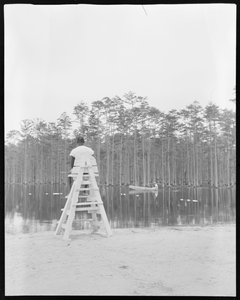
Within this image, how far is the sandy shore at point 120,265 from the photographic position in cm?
221

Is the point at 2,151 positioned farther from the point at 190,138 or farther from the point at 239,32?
the point at 190,138

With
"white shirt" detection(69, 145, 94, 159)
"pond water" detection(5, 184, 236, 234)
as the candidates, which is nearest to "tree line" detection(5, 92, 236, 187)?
"pond water" detection(5, 184, 236, 234)

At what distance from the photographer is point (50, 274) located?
7.76 ft

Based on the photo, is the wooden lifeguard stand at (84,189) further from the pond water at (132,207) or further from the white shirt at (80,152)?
the pond water at (132,207)

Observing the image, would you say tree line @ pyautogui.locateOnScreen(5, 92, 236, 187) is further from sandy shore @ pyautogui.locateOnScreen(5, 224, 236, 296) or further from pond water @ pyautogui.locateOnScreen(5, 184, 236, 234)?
sandy shore @ pyautogui.locateOnScreen(5, 224, 236, 296)

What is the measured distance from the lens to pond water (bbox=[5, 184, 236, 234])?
3.99m

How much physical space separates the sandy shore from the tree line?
1411mm

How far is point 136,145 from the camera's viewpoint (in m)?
6.24

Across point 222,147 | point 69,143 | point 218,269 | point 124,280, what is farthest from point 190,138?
point 124,280

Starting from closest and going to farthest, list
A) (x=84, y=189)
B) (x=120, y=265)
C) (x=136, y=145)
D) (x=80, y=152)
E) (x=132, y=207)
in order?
(x=120, y=265) < (x=84, y=189) < (x=80, y=152) < (x=132, y=207) < (x=136, y=145)

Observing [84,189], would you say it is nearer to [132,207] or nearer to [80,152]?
[80,152]

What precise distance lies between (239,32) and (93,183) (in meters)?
2.08

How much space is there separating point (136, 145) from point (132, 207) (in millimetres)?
1415

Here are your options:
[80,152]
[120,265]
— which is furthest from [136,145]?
[120,265]
